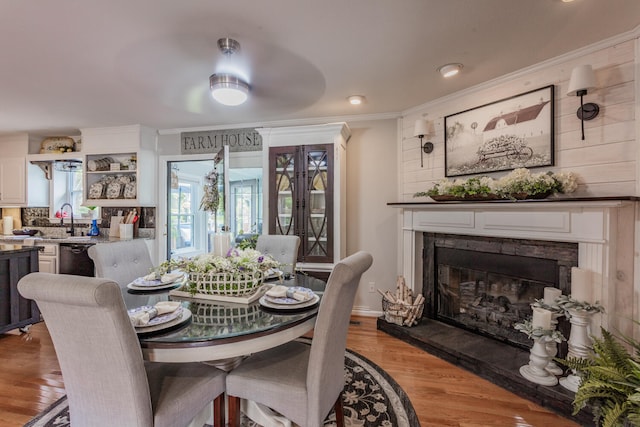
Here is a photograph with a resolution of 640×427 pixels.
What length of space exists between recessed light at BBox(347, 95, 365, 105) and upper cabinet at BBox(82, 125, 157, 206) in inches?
111

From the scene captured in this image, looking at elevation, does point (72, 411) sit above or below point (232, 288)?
below

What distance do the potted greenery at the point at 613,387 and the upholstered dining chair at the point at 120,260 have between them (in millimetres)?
2741

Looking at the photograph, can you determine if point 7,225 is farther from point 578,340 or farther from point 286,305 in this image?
point 578,340

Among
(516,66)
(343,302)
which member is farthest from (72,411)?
(516,66)

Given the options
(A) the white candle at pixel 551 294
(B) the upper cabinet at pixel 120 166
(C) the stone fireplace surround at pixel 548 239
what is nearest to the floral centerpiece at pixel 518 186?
(C) the stone fireplace surround at pixel 548 239

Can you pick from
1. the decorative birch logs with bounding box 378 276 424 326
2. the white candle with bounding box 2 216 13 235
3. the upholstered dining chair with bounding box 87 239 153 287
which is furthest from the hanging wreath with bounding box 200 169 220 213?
the white candle with bounding box 2 216 13 235

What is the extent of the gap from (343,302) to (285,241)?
4.63ft

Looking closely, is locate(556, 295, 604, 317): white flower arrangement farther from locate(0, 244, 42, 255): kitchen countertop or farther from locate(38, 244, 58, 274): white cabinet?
locate(38, 244, 58, 274): white cabinet

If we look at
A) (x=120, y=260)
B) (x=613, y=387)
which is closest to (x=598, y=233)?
(x=613, y=387)

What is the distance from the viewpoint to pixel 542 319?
212cm

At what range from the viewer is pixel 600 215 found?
1.96 m

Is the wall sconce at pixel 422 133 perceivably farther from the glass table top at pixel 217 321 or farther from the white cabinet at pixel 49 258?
the white cabinet at pixel 49 258

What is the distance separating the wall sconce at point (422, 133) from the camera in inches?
124

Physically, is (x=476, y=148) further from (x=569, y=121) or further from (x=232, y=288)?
(x=232, y=288)
